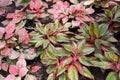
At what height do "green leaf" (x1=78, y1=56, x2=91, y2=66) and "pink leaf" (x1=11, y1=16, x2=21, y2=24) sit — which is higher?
"pink leaf" (x1=11, y1=16, x2=21, y2=24)

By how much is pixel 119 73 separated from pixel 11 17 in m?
1.09

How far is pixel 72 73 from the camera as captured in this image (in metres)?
1.76

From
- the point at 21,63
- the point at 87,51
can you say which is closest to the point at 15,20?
the point at 21,63

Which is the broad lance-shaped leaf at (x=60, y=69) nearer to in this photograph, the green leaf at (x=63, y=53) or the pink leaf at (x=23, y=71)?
the green leaf at (x=63, y=53)

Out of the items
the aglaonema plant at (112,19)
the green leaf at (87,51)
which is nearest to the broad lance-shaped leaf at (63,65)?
the green leaf at (87,51)

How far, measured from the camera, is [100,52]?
6.28 feet

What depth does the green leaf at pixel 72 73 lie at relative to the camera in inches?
68.6

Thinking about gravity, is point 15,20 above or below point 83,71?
above

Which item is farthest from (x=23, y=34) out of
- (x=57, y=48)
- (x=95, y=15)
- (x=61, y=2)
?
(x=95, y=15)

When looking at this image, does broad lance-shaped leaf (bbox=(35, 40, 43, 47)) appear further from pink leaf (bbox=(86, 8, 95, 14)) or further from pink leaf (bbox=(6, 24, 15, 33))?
pink leaf (bbox=(86, 8, 95, 14))

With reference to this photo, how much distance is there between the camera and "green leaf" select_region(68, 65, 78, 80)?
174 cm

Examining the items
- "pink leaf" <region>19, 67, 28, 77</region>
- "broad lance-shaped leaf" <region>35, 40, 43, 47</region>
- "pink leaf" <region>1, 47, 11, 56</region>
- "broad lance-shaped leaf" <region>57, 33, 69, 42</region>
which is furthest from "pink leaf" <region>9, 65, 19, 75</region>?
"broad lance-shaped leaf" <region>57, 33, 69, 42</region>

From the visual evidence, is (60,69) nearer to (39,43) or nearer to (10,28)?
(39,43)

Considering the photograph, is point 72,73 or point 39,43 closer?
point 72,73
